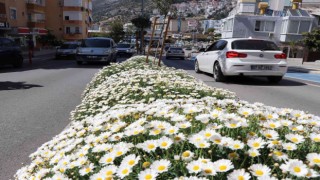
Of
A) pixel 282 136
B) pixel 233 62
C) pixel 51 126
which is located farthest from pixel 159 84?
pixel 233 62

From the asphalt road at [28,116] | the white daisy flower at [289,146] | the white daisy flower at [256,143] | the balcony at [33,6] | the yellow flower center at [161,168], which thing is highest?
the balcony at [33,6]

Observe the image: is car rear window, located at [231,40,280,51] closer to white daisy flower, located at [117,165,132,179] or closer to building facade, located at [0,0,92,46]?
white daisy flower, located at [117,165,132,179]

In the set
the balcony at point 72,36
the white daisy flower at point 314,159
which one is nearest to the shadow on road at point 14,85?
the white daisy flower at point 314,159

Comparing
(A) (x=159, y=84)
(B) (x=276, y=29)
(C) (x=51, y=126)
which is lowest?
(C) (x=51, y=126)

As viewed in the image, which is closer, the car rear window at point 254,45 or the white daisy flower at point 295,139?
the white daisy flower at point 295,139

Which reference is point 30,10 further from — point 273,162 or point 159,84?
point 273,162

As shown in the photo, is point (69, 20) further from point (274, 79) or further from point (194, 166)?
point (194, 166)

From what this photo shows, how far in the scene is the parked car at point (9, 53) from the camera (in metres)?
16.6

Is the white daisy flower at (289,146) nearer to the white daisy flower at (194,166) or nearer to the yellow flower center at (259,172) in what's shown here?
the yellow flower center at (259,172)

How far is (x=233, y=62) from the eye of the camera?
10062 mm

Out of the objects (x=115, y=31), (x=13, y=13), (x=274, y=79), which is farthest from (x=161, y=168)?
(x=115, y=31)

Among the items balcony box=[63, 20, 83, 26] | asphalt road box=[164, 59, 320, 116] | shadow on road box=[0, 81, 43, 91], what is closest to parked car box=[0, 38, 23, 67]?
shadow on road box=[0, 81, 43, 91]

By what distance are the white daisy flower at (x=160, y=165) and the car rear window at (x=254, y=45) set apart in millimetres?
9328

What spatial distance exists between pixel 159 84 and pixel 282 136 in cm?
306
